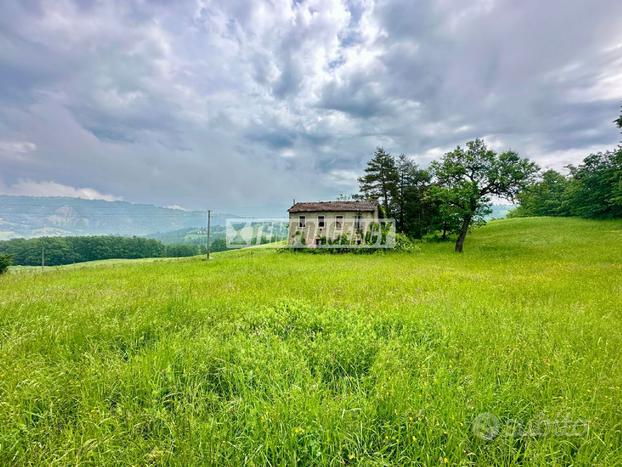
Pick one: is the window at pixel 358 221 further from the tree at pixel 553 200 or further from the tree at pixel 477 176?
the tree at pixel 553 200

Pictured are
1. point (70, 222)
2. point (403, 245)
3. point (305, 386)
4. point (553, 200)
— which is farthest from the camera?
point (70, 222)

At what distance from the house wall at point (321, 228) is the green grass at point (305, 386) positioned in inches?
990

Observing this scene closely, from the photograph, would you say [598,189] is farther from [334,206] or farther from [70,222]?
[70,222]

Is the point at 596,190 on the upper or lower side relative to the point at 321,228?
upper

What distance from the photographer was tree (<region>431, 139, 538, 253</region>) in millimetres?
20719

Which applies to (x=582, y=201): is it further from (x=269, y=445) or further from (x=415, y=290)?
(x=269, y=445)

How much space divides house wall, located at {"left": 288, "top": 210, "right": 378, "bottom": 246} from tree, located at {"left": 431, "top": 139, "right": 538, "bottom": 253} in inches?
376

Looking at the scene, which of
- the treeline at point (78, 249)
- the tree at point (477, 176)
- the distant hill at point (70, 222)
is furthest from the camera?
the distant hill at point (70, 222)

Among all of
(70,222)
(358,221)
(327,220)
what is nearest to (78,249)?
(327,220)

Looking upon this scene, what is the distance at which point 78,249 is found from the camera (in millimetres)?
50500

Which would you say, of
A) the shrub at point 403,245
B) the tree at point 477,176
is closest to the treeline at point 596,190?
the tree at point 477,176

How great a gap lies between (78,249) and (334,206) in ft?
179

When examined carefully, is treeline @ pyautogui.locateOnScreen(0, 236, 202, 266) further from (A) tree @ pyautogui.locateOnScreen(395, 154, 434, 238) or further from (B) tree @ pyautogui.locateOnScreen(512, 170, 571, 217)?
(B) tree @ pyautogui.locateOnScreen(512, 170, 571, 217)

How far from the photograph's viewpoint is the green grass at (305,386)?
1941mm
